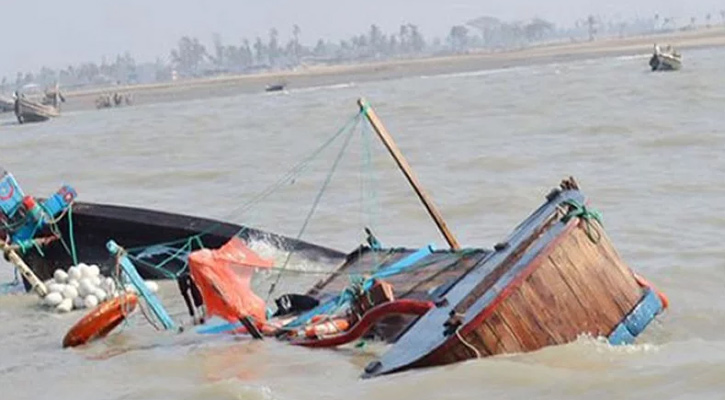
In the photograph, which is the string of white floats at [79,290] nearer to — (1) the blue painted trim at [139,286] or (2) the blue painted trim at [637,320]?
(1) the blue painted trim at [139,286]

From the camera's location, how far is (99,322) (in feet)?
31.9

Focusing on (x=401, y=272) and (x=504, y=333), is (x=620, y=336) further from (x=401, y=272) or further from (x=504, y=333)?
(x=401, y=272)

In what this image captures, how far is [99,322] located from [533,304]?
4.09 metres

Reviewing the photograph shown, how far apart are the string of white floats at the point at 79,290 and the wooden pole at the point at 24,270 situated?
0.24 feet

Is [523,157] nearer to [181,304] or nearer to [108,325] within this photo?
[181,304]

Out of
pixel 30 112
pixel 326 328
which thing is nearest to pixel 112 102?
pixel 30 112

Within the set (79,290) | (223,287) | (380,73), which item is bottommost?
(380,73)

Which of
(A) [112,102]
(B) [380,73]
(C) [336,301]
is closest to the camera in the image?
(C) [336,301]

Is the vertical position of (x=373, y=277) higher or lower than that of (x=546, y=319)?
lower

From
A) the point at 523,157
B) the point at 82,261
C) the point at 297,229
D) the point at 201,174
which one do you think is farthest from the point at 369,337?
the point at 201,174

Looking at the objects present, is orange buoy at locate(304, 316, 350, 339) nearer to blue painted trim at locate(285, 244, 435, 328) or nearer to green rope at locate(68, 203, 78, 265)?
blue painted trim at locate(285, 244, 435, 328)

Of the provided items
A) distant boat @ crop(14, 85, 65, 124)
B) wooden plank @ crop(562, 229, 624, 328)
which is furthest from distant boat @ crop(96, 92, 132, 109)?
wooden plank @ crop(562, 229, 624, 328)

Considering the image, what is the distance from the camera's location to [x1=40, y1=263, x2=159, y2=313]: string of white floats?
11.4 metres

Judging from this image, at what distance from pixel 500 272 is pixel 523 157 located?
44.1 ft
